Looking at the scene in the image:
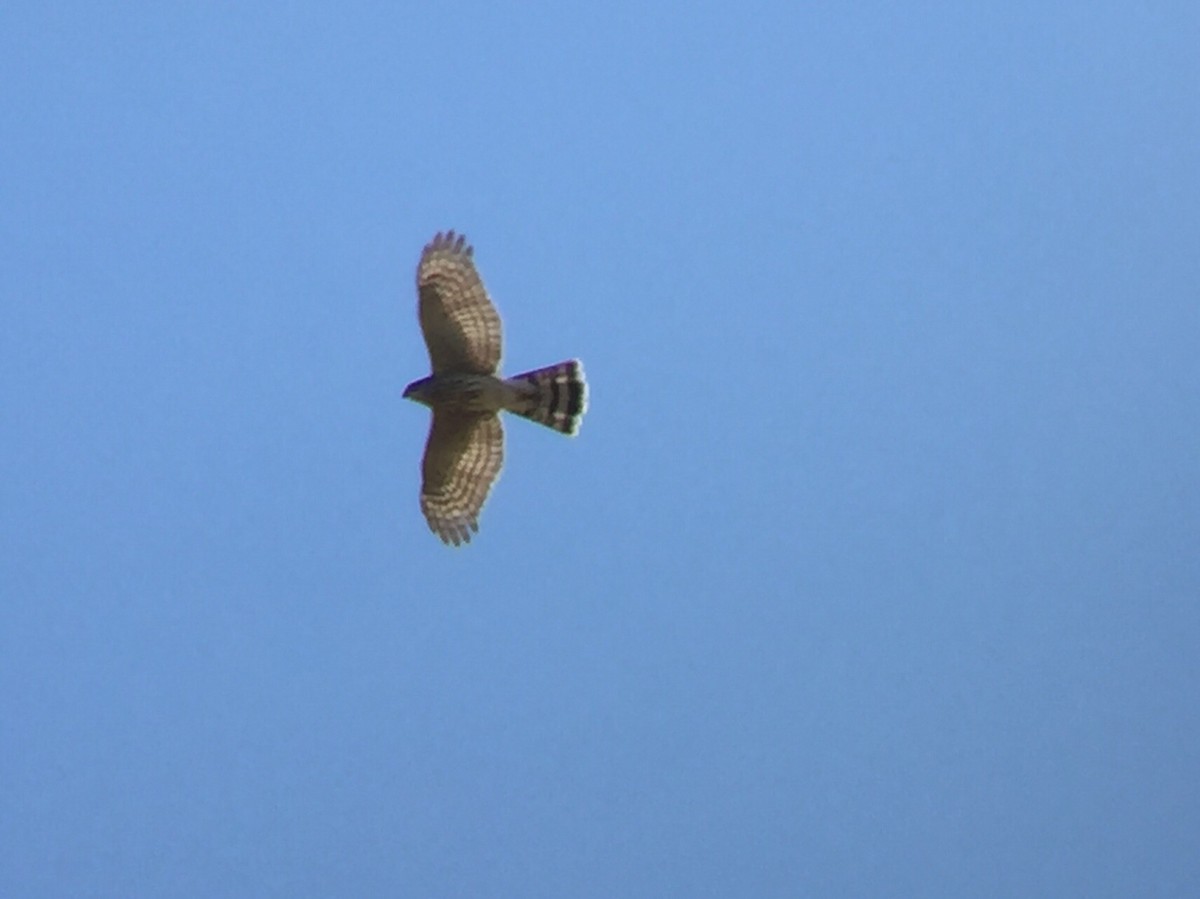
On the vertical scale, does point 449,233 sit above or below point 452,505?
above

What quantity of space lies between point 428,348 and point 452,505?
419 mm

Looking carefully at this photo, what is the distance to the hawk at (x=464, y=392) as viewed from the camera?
5.73 m

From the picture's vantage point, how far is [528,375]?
19.2 ft

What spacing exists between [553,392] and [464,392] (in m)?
0.23

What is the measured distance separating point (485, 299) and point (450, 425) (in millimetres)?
356

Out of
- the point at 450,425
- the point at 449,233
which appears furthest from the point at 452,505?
the point at 449,233

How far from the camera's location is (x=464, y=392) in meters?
5.77

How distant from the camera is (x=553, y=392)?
583 cm

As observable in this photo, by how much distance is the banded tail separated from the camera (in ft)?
19.1

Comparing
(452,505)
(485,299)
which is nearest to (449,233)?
(485,299)

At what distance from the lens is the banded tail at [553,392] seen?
582 centimetres

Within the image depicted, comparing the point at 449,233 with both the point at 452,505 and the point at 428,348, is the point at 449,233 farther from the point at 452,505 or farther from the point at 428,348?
the point at 452,505

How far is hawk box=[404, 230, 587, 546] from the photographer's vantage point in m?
5.73

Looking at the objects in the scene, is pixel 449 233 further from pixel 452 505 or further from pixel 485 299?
pixel 452 505
